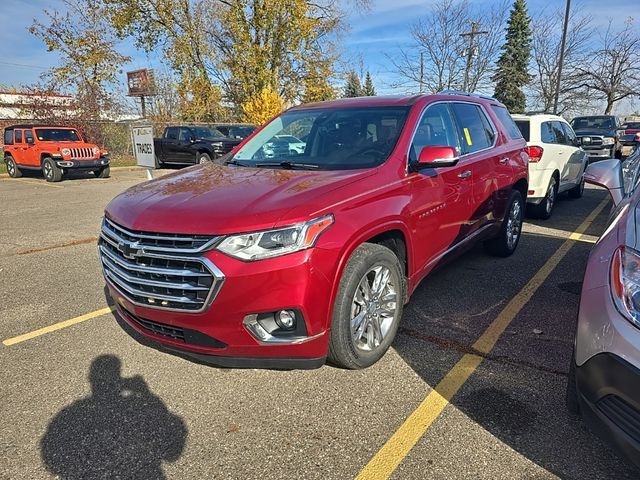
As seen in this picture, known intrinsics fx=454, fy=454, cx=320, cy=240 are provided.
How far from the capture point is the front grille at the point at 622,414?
1.76m

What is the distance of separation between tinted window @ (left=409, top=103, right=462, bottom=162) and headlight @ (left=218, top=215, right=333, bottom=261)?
4.45ft

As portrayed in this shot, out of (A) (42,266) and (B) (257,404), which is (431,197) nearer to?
(B) (257,404)

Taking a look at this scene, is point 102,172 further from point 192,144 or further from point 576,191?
point 576,191

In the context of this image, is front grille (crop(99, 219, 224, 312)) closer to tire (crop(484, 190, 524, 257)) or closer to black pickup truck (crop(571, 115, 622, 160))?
tire (crop(484, 190, 524, 257))

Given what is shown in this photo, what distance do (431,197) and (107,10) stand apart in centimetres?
2605

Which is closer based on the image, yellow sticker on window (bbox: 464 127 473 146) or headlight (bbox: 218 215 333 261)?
headlight (bbox: 218 215 333 261)

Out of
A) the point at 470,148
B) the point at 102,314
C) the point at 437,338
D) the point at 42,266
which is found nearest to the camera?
the point at 437,338

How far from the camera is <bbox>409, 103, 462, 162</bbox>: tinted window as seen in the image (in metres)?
3.57

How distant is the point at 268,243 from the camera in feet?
7.98

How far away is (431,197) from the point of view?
3.53m

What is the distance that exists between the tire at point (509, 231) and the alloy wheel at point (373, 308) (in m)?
2.67

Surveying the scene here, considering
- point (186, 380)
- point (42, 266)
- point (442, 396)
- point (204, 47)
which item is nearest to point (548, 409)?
point (442, 396)

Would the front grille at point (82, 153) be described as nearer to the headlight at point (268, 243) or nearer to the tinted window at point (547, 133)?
the tinted window at point (547, 133)

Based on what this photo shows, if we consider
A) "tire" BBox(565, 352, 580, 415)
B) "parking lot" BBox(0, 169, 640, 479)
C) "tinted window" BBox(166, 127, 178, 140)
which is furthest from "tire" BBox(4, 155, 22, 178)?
"tire" BBox(565, 352, 580, 415)
